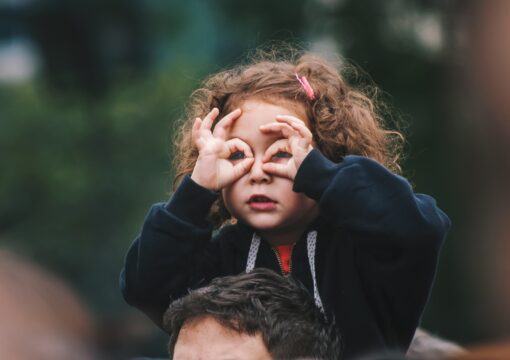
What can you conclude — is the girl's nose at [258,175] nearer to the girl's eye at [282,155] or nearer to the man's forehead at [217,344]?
the girl's eye at [282,155]

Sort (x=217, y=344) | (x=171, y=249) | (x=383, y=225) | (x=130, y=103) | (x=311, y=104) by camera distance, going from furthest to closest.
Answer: (x=130, y=103), (x=311, y=104), (x=171, y=249), (x=383, y=225), (x=217, y=344)

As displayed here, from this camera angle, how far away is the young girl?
2.04 m

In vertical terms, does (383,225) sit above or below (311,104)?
below

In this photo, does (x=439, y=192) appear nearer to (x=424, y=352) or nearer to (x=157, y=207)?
(x=424, y=352)

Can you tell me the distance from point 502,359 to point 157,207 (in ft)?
4.75

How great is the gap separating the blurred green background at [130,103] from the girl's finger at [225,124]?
5296 millimetres

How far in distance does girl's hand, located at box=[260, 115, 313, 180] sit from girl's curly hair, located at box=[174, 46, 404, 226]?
0.50 ft

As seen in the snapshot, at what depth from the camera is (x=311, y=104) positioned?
7.94ft

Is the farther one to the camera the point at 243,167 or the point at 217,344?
the point at 243,167

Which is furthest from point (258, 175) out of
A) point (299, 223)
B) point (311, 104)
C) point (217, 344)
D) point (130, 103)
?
point (130, 103)

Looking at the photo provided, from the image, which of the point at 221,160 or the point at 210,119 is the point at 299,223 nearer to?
the point at 221,160

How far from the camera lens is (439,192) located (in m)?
7.82

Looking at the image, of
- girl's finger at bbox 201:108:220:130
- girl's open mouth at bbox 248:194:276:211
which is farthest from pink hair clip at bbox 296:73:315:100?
girl's open mouth at bbox 248:194:276:211

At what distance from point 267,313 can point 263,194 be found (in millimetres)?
377
